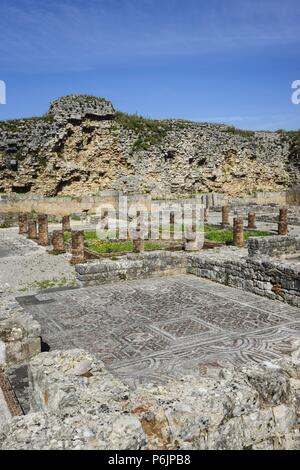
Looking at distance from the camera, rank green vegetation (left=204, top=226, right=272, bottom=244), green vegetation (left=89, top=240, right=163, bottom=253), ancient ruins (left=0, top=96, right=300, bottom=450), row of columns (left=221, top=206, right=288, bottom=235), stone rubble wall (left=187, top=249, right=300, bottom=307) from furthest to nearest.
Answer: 1. row of columns (left=221, top=206, right=288, bottom=235)
2. green vegetation (left=204, top=226, right=272, bottom=244)
3. green vegetation (left=89, top=240, right=163, bottom=253)
4. stone rubble wall (left=187, top=249, right=300, bottom=307)
5. ancient ruins (left=0, top=96, right=300, bottom=450)

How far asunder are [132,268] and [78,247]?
328 centimetres

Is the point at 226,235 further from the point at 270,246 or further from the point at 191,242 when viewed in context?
the point at 270,246

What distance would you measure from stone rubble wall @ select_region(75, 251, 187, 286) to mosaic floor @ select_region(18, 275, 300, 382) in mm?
330

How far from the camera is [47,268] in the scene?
1248 cm

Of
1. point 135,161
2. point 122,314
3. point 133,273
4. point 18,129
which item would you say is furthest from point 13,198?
point 122,314

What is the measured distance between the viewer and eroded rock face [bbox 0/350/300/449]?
2.52 m

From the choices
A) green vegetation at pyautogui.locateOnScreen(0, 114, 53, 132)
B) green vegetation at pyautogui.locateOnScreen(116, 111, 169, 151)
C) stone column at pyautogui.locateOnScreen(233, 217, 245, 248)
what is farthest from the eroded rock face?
green vegetation at pyautogui.locateOnScreen(116, 111, 169, 151)

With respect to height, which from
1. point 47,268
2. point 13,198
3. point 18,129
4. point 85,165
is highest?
point 18,129

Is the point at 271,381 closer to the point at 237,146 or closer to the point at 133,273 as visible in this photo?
the point at 133,273

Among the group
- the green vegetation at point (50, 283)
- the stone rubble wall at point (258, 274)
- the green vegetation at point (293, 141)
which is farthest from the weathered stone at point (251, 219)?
the green vegetation at point (293, 141)

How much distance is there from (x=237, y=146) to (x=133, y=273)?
101ft

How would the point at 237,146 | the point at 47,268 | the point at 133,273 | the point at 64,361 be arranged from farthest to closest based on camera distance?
the point at 237,146, the point at 47,268, the point at 133,273, the point at 64,361

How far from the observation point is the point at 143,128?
116 feet

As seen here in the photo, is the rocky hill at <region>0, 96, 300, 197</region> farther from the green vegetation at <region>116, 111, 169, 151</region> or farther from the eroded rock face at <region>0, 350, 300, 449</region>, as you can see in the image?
the eroded rock face at <region>0, 350, 300, 449</region>
